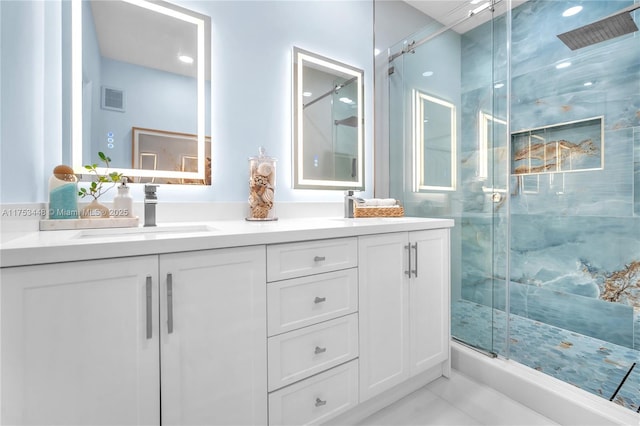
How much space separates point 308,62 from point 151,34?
0.82m

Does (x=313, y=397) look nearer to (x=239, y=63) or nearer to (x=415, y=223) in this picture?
(x=415, y=223)

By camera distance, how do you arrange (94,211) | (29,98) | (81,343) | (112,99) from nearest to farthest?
(81,343) < (29,98) < (94,211) < (112,99)

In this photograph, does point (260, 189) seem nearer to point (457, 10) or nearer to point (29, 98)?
point (29, 98)

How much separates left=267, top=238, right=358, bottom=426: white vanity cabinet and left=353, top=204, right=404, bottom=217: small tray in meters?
0.58

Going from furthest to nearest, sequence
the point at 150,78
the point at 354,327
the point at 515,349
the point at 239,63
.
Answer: the point at 515,349, the point at 239,63, the point at 150,78, the point at 354,327

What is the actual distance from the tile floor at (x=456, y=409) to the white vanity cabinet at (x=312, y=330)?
0.30 metres

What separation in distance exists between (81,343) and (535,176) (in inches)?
107

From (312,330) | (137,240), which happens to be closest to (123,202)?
(137,240)

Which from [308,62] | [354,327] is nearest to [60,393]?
[354,327]

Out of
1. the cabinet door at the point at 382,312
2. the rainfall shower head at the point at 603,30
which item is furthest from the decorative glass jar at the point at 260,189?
the rainfall shower head at the point at 603,30

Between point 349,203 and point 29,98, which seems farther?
point 349,203

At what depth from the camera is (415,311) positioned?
139cm

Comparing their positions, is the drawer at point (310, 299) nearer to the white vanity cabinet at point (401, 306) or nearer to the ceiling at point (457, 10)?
the white vanity cabinet at point (401, 306)

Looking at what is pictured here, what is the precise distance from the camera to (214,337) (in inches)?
34.3
